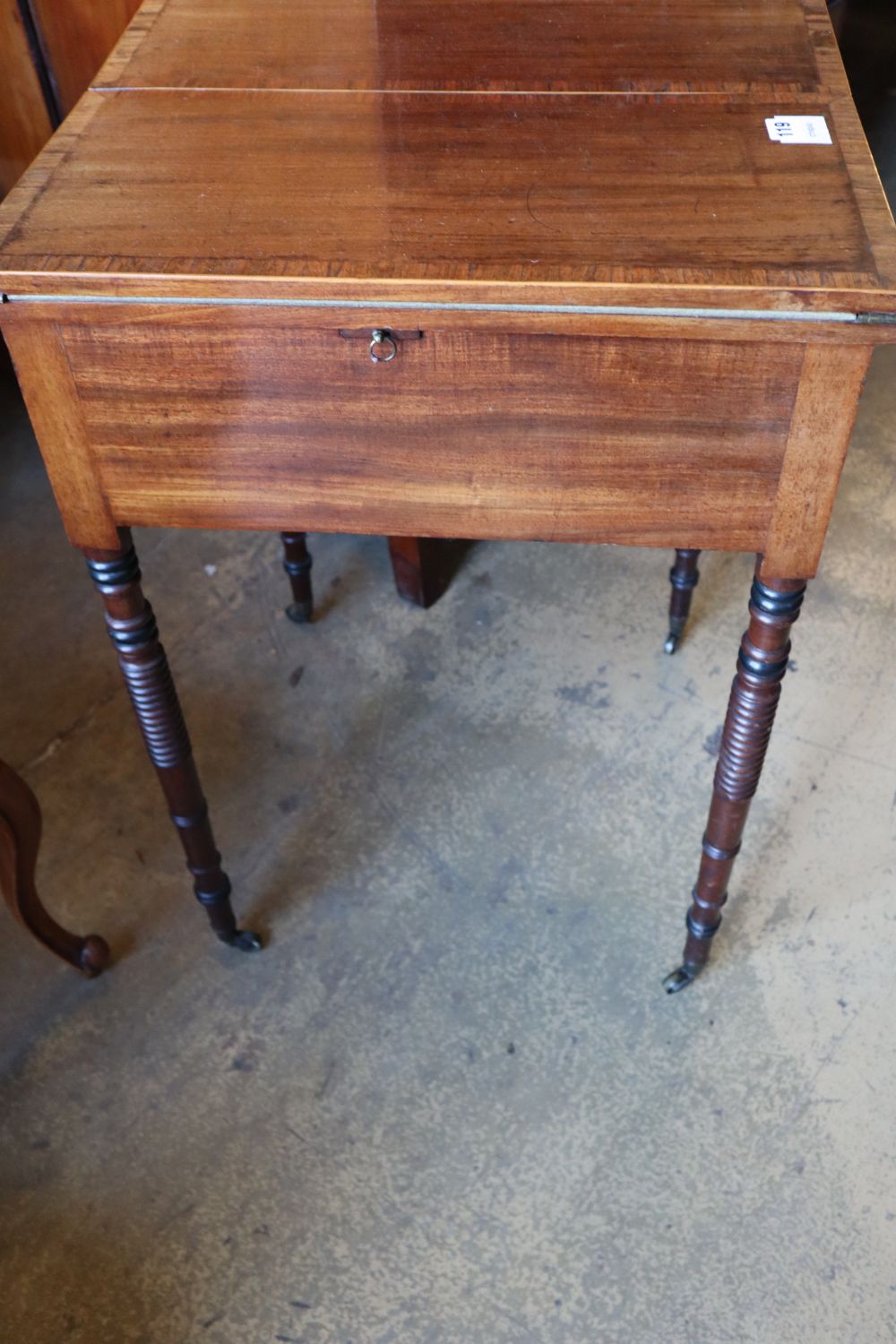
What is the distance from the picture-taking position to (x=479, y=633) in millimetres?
1946

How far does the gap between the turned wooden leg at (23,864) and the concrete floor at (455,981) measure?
0.32 feet

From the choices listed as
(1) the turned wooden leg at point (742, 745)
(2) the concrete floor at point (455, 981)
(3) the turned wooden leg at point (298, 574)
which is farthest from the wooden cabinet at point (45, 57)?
(1) the turned wooden leg at point (742, 745)

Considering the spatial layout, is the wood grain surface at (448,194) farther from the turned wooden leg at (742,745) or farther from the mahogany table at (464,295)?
the turned wooden leg at (742,745)

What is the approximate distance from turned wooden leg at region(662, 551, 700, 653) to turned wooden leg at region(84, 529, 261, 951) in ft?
2.51

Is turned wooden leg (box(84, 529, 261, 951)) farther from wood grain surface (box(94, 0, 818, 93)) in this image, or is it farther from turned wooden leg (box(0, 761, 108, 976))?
wood grain surface (box(94, 0, 818, 93))

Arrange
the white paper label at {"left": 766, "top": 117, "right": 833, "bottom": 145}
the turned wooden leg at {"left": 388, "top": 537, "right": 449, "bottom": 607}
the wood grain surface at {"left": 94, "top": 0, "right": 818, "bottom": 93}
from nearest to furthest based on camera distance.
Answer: the white paper label at {"left": 766, "top": 117, "right": 833, "bottom": 145}, the wood grain surface at {"left": 94, "top": 0, "right": 818, "bottom": 93}, the turned wooden leg at {"left": 388, "top": 537, "right": 449, "bottom": 607}

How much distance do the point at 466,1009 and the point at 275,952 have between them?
0.83ft

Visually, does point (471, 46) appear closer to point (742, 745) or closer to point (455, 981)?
point (742, 745)

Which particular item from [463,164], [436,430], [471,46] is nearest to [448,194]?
[463,164]

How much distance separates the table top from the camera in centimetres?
94

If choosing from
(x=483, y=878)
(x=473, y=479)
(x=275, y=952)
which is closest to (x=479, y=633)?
(x=483, y=878)

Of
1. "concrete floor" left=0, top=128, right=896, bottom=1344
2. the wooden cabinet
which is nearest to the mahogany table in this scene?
"concrete floor" left=0, top=128, right=896, bottom=1344

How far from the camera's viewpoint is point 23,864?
139cm

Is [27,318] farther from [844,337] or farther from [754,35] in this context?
[754,35]
